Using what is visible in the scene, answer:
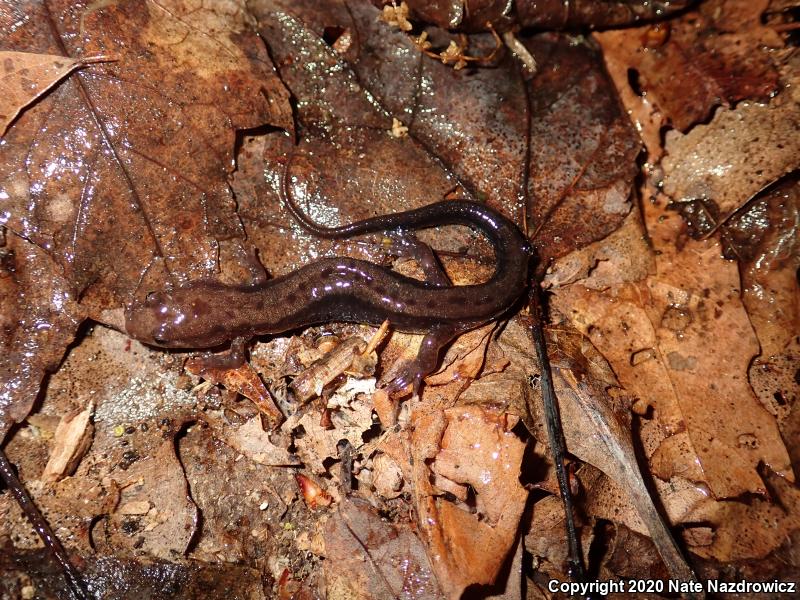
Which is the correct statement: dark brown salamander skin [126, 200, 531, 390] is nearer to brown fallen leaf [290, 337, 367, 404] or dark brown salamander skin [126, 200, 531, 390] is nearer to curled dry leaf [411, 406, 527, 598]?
brown fallen leaf [290, 337, 367, 404]

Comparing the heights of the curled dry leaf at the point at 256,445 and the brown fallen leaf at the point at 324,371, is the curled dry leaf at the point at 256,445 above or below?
below

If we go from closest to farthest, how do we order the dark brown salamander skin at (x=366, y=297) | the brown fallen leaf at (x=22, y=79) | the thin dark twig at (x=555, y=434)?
1. the brown fallen leaf at (x=22, y=79)
2. the thin dark twig at (x=555, y=434)
3. the dark brown salamander skin at (x=366, y=297)

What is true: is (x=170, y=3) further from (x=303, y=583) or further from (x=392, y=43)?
(x=303, y=583)

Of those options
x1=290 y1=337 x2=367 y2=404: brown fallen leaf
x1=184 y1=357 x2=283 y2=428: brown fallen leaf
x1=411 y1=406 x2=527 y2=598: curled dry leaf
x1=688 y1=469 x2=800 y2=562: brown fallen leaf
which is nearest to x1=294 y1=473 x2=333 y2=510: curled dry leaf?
x1=184 y1=357 x2=283 y2=428: brown fallen leaf

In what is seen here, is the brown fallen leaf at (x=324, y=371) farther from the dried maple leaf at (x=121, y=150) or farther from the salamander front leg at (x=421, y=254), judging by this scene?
the dried maple leaf at (x=121, y=150)

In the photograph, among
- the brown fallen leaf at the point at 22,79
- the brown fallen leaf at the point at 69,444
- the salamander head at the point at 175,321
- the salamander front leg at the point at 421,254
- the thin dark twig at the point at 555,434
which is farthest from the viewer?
the salamander front leg at the point at 421,254
